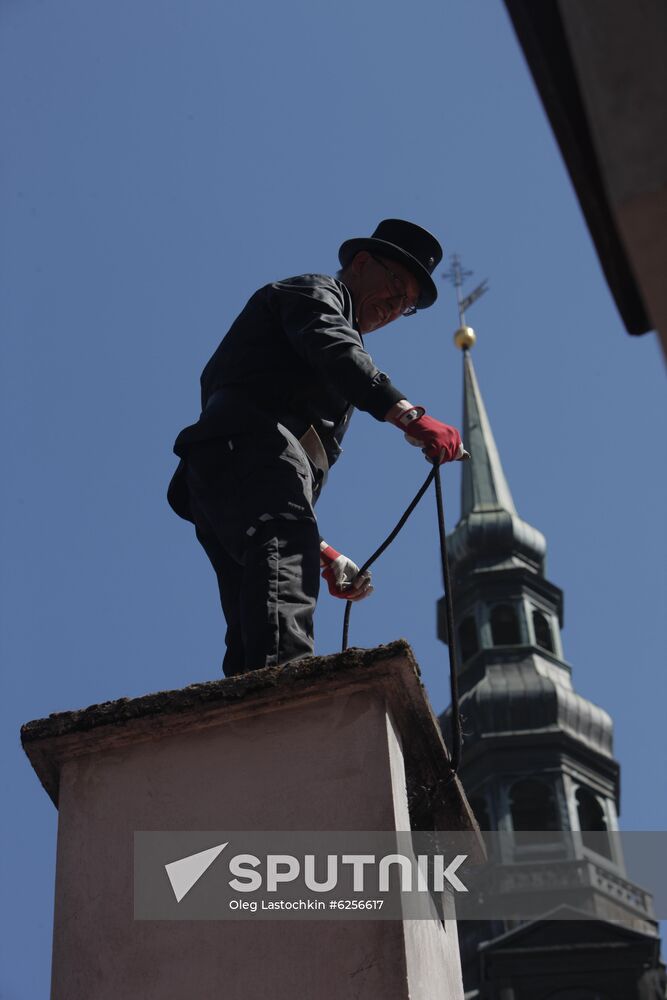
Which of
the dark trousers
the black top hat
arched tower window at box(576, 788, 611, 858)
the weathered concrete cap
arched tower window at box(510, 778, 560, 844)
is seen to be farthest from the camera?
arched tower window at box(576, 788, 611, 858)

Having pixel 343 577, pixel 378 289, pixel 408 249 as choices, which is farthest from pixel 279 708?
pixel 408 249

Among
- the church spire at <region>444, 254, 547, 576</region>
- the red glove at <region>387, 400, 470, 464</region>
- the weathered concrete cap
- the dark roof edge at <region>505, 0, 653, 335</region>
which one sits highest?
the church spire at <region>444, 254, 547, 576</region>

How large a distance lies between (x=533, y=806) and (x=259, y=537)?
35609mm

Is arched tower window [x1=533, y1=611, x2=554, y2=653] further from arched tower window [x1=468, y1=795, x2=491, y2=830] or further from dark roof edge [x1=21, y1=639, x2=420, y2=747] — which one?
dark roof edge [x1=21, y1=639, x2=420, y2=747]

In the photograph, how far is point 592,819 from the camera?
39.8 meters

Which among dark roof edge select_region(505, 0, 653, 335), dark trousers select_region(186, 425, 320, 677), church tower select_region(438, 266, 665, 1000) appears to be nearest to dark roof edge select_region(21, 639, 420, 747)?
dark trousers select_region(186, 425, 320, 677)

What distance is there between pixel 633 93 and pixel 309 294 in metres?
2.57

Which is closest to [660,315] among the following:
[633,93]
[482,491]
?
[633,93]

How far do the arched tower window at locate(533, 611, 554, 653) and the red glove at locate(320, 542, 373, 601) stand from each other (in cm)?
3904

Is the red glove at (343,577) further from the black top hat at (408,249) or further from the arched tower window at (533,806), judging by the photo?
the arched tower window at (533,806)

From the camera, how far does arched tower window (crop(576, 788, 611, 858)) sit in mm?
39250

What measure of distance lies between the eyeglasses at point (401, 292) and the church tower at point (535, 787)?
2639 centimetres

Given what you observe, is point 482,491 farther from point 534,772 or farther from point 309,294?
point 309,294

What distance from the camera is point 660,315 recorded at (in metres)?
2.28
